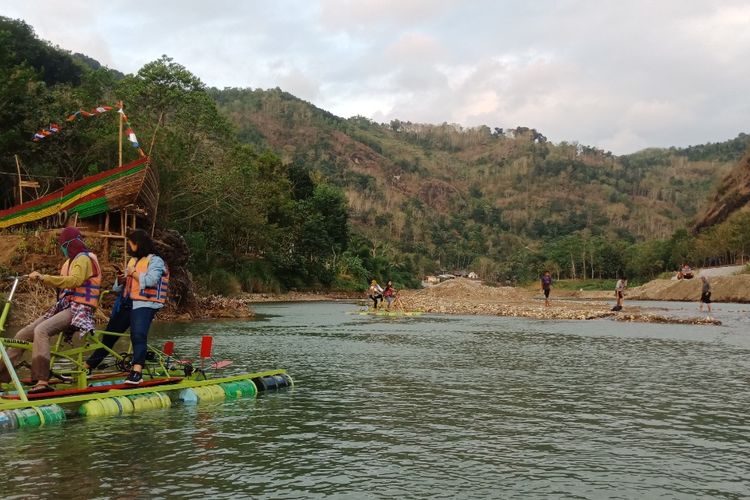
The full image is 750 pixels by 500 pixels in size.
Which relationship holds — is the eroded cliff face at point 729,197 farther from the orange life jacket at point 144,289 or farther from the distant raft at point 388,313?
the orange life jacket at point 144,289

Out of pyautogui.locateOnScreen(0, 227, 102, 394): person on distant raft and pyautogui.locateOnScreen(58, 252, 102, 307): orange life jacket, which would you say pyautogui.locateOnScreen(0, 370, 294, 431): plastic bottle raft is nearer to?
pyautogui.locateOnScreen(0, 227, 102, 394): person on distant raft

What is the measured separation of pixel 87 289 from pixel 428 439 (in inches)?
219

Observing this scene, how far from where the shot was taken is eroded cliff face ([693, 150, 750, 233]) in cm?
11919

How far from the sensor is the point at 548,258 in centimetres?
14175

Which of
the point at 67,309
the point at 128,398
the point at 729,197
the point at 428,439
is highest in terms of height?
the point at 729,197

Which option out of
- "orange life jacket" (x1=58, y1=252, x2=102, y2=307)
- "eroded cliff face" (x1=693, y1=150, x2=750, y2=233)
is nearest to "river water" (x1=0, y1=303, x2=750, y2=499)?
"orange life jacket" (x1=58, y1=252, x2=102, y2=307)

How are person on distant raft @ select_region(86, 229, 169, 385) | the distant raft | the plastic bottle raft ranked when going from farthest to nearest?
the distant raft
person on distant raft @ select_region(86, 229, 169, 385)
the plastic bottle raft

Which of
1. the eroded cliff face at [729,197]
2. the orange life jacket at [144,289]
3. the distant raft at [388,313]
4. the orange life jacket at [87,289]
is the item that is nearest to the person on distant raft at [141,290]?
the orange life jacket at [144,289]

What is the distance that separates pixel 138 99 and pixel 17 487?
62083mm

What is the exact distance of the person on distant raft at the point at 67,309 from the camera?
368 inches


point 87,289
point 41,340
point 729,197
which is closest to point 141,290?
point 87,289

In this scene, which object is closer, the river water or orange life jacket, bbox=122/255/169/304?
the river water

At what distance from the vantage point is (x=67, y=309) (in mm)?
9672

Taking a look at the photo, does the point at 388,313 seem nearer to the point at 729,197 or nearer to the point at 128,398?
the point at 128,398
